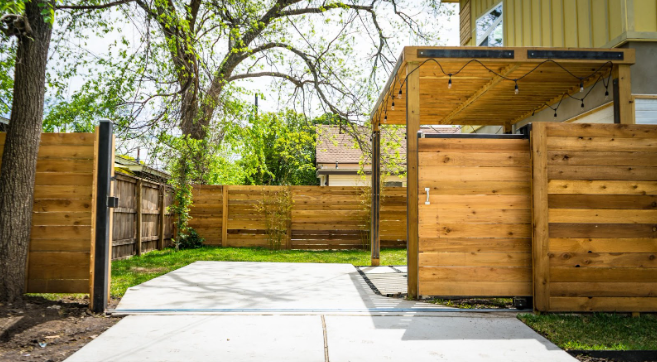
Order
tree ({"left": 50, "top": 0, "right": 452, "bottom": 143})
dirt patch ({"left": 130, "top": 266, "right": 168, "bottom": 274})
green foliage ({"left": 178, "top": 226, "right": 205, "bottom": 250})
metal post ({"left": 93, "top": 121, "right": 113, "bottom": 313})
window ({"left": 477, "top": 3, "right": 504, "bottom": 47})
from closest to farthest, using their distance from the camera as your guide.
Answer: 1. metal post ({"left": 93, "top": 121, "right": 113, "bottom": 313})
2. dirt patch ({"left": 130, "top": 266, "right": 168, "bottom": 274})
3. tree ({"left": 50, "top": 0, "right": 452, "bottom": 143})
4. window ({"left": 477, "top": 3, "right": 504, "bottom": 47})
5. green foliage ({"left": 178, "top": 226, "right": 205, "bottom": 250})

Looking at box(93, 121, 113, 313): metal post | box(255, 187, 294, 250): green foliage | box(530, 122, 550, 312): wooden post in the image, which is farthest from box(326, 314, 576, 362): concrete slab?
box(255, 187, 294, 250): green foliage

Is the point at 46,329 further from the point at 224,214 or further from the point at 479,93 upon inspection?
the point at 224,214

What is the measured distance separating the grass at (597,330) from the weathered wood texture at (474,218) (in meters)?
0.51

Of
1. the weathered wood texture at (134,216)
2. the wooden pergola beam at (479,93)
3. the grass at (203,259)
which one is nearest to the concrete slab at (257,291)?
the grass at (203,259)

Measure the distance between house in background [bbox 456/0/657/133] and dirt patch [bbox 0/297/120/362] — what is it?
542cm

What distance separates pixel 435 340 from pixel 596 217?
2.22 metres

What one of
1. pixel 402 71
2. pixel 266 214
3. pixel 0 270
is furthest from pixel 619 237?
pixel 266 214

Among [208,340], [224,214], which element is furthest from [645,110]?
[224,214]

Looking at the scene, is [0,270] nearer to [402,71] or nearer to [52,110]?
[402,71]

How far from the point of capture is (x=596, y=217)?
15.6ft

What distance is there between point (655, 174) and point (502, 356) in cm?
274

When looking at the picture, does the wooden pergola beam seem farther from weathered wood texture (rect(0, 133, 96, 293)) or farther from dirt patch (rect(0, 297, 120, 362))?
dirt patch (rect(0, 297, 120, 362))

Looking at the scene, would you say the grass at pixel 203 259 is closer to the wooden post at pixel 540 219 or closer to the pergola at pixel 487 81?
the pergola at pixel 487 81

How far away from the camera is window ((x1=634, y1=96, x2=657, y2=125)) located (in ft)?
19.5
